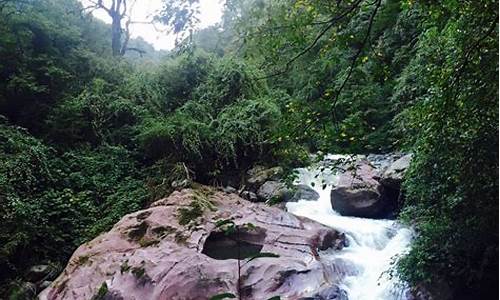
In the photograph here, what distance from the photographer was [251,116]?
8.22 metres

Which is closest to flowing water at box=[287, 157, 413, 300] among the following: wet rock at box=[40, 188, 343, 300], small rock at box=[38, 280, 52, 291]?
wet rock at box=[40, 188, 343, 300]

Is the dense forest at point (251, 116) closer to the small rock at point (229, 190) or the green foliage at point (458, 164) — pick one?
the green foliage at point (458, 164)

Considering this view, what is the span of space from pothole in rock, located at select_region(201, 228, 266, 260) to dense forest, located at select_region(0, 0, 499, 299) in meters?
1.12

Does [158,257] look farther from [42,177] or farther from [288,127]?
[42,177]

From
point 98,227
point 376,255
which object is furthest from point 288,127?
point 98,227

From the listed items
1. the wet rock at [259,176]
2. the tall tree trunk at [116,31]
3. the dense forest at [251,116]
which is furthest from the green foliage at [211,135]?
the tall tree trunk at [116,31]

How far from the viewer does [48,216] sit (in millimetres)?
5945

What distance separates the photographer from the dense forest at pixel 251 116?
284 centimetres

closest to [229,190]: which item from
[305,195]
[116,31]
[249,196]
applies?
[249,196]

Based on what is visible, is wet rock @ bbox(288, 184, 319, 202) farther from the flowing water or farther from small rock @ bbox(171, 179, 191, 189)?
small rock @ bbox(171, 179, 191, 189)

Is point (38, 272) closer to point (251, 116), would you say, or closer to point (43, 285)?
point (43, 285)

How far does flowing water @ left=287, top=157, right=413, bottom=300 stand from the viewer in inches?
173

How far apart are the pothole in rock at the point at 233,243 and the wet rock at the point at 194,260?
1 cm

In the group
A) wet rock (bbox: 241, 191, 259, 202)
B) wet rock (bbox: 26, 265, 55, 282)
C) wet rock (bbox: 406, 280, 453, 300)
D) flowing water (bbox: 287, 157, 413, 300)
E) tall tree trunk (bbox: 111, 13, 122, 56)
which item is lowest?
wet rock (bbox: 26, 265, 55, 282)
